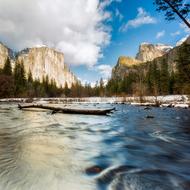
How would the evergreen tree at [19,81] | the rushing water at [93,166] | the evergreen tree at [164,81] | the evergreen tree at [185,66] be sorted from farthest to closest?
the evergreen tree at [19,81] → the evergreen tree at [164,81] → the evergreen tree at [185,66] → the rushing water at [93,166]

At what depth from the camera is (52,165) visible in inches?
180

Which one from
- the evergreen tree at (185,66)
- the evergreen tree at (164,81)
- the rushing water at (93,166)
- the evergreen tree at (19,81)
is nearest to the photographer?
the rushing water at (93,166)

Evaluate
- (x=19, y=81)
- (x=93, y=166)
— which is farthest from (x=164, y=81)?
(x=93, y=166)

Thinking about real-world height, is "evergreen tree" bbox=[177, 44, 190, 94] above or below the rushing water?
above

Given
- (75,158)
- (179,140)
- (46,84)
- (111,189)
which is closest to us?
(111,189)

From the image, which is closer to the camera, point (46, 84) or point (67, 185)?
point (67, 185)

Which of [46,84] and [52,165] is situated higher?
[46,84]

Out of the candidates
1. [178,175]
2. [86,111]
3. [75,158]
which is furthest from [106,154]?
[86,111]

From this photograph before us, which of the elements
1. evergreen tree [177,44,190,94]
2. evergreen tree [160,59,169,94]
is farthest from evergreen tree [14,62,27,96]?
evergreen tree [177,44,190,94]

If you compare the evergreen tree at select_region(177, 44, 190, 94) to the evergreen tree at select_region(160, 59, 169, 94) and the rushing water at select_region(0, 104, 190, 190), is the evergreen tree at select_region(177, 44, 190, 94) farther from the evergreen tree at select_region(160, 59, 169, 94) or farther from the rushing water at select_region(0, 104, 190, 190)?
the evergreen tree at select_region(160, 59, 169, 94)

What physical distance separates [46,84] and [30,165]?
444 ft

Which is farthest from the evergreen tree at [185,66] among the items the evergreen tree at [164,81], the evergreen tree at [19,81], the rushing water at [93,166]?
the evergreen tree at [19,81]

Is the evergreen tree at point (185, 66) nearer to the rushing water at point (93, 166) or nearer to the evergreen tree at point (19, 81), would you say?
the rushing water at point (93, 166)

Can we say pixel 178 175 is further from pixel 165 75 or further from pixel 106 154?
pixel 165 75
